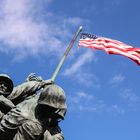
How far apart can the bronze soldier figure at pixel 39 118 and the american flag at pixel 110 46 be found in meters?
13.7

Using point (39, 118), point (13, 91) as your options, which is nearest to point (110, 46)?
point (13, 91)

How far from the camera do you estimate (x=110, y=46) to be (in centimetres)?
2289

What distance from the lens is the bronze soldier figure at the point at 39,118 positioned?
827 centimetres

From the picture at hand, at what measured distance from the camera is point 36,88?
9.52m

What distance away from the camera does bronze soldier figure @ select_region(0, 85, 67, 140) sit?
326 inches

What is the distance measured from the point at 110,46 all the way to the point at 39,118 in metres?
14.6

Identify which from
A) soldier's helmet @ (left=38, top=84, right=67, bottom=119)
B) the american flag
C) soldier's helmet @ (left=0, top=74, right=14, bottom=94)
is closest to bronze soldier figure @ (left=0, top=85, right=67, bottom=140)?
soldier's helmet @ (left=38, top=84, right=67, bottom=119)

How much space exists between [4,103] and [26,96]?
46 cm

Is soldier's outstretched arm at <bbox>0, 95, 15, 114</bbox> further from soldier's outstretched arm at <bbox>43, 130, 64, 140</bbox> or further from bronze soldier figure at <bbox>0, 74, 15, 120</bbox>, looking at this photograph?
soldier's outstretched arm at <bbox>43, 130, 64, 140</bbox>

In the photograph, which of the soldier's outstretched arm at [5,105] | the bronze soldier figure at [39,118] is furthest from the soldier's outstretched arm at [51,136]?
the soldier's outstretched arm at [5,105]

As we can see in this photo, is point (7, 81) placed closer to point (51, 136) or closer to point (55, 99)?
point (55, 99)

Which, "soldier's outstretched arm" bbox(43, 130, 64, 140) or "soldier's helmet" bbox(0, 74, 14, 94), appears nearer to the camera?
"soldier's outstretched arm" bbox(43, 130, 64, 140)

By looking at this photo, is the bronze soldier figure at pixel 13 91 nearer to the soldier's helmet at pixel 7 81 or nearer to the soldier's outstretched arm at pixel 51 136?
the soldier's helmet at pixel 7 81

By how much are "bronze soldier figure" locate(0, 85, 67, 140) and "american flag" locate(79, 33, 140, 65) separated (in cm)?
1366
